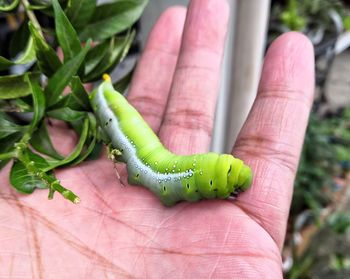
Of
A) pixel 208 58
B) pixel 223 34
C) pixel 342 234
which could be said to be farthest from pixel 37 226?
pixel 342 234

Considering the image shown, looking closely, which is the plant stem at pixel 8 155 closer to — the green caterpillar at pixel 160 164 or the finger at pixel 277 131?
the green caterpillar at pixel 160 164

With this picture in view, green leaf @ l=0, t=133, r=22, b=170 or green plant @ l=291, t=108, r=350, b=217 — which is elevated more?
green leaf @ l=0, t=133, r=22, b=170

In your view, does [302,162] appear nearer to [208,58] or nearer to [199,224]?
[208,58]

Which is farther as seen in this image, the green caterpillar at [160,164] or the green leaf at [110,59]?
the green leaf at [110,59]

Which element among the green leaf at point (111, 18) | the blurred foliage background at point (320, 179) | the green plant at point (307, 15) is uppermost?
the green plant at point (307, 15)

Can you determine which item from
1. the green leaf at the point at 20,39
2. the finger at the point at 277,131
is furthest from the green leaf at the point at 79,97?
the finger at the point at 277,131

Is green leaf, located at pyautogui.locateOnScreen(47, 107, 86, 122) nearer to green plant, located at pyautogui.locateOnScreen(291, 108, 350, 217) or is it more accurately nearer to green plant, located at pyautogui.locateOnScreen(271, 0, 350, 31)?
green plant, located at pyautogui.locateOnScreen(291, 108, 350, 217)

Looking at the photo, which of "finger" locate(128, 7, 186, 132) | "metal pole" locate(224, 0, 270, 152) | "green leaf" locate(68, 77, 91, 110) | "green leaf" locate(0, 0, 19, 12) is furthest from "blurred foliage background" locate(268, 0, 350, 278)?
"green leaf" locate(0, 0, 19, 12)

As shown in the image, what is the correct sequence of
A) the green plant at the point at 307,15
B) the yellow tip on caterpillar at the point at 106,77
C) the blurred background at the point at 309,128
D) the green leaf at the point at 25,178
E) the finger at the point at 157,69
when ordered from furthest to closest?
the green plant at the point at 307,15, the blurred background at the point at 309,128, the finger at the point at 157,69, the yellow tip on caterpillar at the point at 106,77, the green leaf at the point at 25,178
